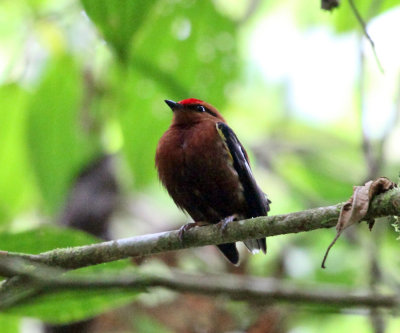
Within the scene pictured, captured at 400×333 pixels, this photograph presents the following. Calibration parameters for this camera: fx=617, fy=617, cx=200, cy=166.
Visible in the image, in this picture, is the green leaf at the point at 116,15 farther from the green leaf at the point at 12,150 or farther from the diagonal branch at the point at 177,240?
the green leaf at the point at 12,150

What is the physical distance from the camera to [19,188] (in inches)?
184

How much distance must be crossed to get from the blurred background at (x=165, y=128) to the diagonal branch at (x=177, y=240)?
0.73 ft

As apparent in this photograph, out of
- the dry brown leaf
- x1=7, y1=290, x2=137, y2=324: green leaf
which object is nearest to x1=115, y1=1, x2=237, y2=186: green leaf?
x1=7, y1=290, x2=137, y2=324: green leaf

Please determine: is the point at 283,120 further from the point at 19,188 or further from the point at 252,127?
the point at 19,188

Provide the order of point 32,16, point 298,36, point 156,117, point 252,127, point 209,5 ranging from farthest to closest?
point 252,127 < point 298,36 < point 32,16 < point 156,117 < point 209,5

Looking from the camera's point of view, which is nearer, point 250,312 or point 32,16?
point 250,312

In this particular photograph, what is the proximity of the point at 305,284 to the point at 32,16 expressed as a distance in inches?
119

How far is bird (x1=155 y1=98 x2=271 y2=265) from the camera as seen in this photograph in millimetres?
3637

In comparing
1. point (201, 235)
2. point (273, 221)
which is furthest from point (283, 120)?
point (273, 221)

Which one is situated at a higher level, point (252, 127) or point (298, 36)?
point (298, 36)

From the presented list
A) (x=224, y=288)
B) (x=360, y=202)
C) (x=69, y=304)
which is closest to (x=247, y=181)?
(x=224, y=288)

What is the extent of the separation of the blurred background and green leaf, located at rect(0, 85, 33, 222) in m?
0.01

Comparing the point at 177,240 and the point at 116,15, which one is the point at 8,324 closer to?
the point at 177,240

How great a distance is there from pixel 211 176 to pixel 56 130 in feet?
5.00
